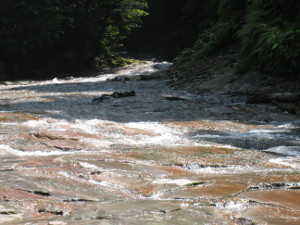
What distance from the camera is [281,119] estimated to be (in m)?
7.84

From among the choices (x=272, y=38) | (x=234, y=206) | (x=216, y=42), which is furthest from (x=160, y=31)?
(x=234, y=206)

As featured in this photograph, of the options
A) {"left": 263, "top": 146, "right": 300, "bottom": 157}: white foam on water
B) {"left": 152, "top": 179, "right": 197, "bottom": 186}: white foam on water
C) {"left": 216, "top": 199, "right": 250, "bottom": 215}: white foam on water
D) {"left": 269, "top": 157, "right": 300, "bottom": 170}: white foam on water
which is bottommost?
{"left": 263, "top": 146, "right": 300, "bottom": 157}: white foam on water

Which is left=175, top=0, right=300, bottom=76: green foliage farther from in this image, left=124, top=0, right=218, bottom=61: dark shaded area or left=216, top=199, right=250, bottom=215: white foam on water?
left=124, top=0, right=218, bottom=61: dark shaded area

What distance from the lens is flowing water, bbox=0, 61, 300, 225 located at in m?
2.78

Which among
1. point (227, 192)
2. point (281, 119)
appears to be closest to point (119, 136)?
point (227, 192)

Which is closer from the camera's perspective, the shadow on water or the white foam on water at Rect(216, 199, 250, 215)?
the white foam on water at Rect(216, 199, 250, 215)

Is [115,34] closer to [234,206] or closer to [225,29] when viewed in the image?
[225,29]

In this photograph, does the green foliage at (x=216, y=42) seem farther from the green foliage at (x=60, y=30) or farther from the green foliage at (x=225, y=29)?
the green foliage at (x=60, y=30)

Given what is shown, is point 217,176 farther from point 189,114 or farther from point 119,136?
point 189,114

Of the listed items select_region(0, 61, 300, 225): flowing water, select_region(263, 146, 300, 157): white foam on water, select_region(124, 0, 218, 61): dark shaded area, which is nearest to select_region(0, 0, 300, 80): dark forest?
select_region(124, 0, 218, 61): dark shaded area

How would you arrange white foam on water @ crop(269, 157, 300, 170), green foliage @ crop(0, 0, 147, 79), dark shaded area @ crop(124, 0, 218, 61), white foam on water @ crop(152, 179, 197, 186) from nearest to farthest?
white foam on water @ crop(152, 179, 197, 186)
white foam on water @ crop(269, 157, 300, 170)
green foliage @ crop(0, 0, 147, 79)
dark shaded area @ crop(124, 0, 218, 61)

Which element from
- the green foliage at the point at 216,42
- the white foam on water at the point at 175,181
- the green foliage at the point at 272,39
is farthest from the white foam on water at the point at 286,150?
the green foliage at the point at 216,42

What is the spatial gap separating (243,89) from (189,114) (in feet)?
10.8

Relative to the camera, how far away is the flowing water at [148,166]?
278cm
